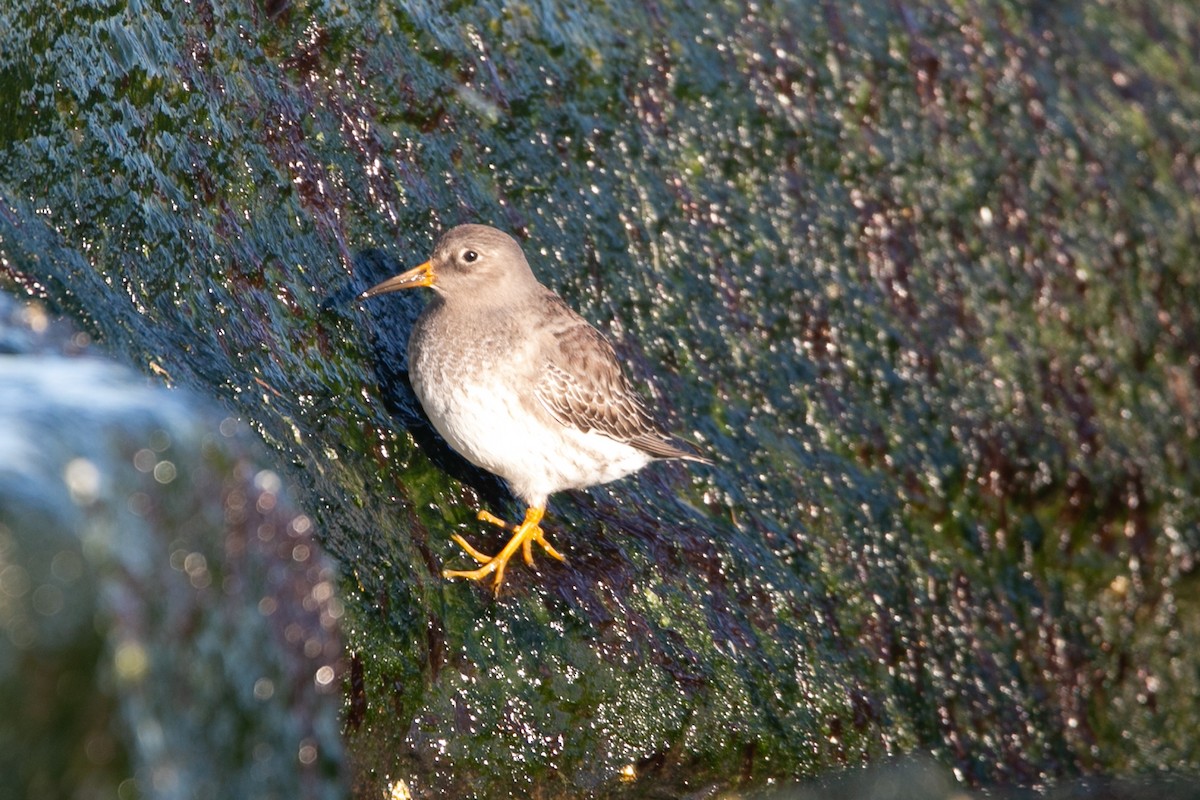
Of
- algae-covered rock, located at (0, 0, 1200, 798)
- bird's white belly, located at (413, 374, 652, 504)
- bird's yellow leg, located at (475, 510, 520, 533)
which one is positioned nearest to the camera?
→ algae-covered rock, located at (0, 0, 1200, 798)

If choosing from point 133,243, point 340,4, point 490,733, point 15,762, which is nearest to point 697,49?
point 340,4

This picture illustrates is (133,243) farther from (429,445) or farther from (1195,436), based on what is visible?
(1195,436)

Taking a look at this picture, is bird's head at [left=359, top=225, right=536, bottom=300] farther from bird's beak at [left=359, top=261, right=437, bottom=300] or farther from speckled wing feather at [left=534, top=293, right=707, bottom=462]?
speckled wing feather at [left=534, top=293, right=707, bottom=462]

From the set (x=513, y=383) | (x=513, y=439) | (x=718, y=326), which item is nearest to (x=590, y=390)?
(x=513, y=383)

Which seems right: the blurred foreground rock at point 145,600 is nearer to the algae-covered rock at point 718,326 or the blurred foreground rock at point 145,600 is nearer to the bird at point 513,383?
the algae-covered rock at point 718,326

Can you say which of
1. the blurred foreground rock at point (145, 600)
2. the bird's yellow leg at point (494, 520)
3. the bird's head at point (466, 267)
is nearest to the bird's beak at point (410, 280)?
the bird's head at point (466, 267)

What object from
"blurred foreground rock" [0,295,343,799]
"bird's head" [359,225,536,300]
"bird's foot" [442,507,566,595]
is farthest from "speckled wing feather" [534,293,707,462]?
"blurred foreground rock" [0,295,343,799]

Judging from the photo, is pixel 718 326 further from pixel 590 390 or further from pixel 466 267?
pixel 466 267

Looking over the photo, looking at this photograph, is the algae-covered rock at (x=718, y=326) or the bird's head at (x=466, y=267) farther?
the bird's head at (x=466, y=267)
